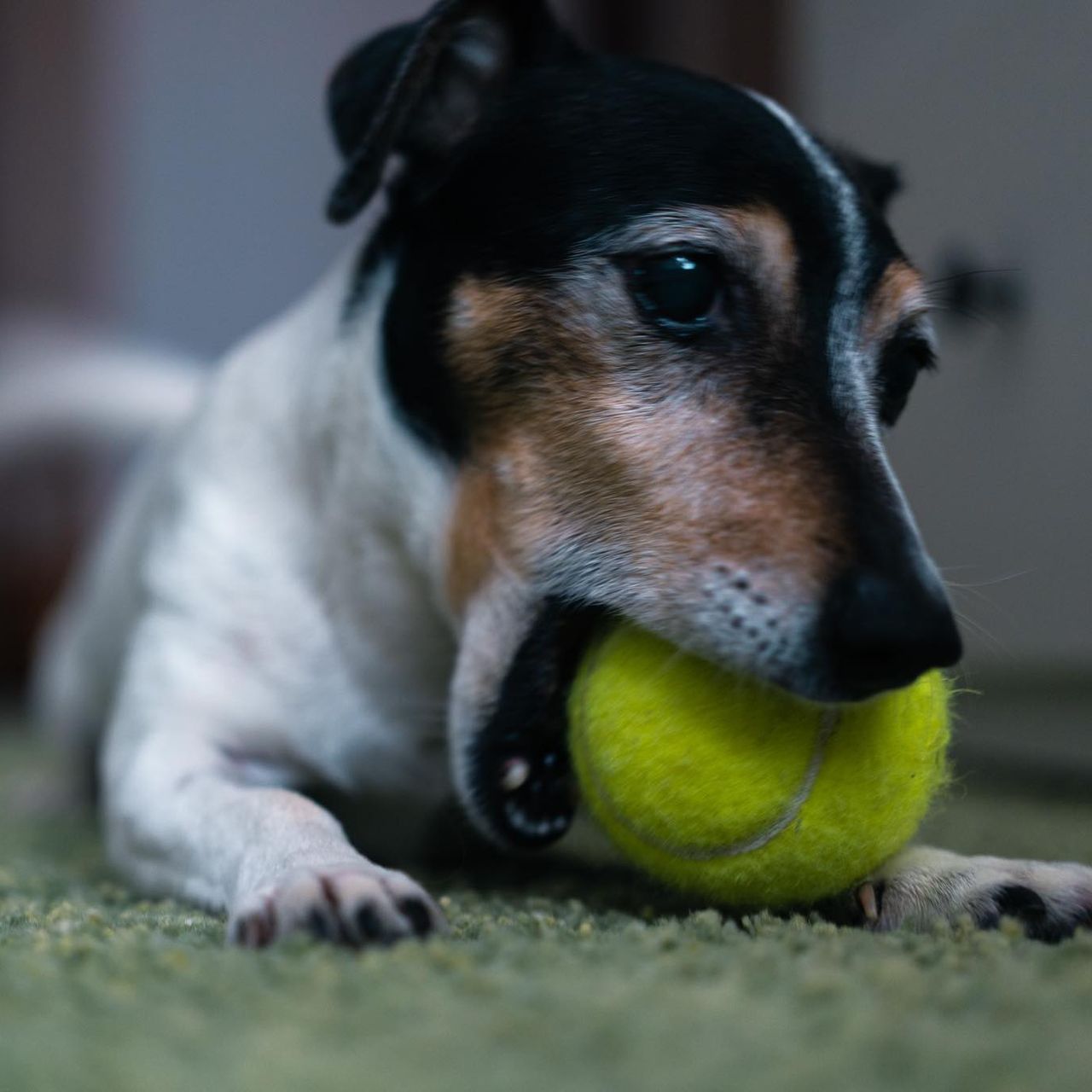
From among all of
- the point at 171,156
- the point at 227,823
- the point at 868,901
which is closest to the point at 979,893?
the point at 868,901

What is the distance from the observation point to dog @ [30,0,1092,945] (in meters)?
0.93

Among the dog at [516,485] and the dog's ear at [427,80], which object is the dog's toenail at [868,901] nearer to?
the dog at [516,485]

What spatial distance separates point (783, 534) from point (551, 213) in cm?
41

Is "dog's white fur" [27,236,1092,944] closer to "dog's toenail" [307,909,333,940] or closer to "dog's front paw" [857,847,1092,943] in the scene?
"dog's toenail" [307,909,333,940]

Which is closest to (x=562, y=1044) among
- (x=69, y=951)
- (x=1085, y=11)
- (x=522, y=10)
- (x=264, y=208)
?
(x=69, y=951)

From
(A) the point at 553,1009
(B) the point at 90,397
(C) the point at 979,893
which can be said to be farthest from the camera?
(B) the point at 90,397

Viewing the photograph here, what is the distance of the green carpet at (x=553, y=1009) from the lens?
554 mm

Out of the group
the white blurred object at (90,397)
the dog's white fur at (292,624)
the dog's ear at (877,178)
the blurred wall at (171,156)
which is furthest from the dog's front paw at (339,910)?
the blurred wall at (171,156)

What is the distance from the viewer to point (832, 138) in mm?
1571

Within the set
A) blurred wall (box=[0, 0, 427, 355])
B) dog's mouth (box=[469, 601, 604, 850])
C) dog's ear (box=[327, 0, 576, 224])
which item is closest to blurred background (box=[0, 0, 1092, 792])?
blurred wall (box=[0, 0, 427, 355])

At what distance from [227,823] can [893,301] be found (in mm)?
754

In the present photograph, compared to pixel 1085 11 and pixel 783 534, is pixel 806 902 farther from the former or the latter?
pixel 1085 11

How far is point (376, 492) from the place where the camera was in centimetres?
132

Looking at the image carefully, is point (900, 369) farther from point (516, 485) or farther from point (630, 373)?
point (516, 485)
